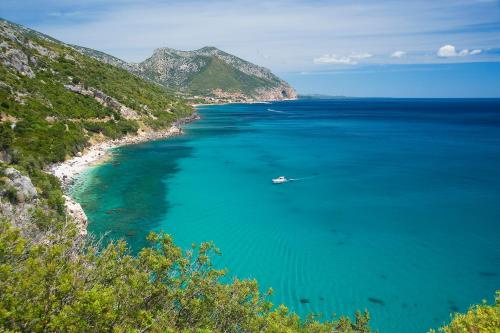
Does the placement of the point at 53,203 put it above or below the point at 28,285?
below

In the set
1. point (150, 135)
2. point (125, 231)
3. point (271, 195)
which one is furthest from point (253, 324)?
point (150, 135)

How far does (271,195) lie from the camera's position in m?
61.1

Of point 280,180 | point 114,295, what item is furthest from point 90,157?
point 114,295

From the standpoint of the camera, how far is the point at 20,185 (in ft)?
127

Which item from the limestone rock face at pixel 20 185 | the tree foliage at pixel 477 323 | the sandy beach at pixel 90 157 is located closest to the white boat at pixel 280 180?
the sandy beach at pixel 90 157

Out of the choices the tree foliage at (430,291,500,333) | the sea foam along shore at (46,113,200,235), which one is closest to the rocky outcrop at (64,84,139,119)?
the sea foam along shore at (46,113,200,235)

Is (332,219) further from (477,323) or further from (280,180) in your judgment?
(477,323)

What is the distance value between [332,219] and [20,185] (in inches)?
1468

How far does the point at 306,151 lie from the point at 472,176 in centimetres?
4209

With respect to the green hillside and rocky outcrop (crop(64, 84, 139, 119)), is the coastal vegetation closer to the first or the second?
the green hillside

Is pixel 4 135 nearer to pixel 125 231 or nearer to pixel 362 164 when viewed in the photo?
pixel 125 231

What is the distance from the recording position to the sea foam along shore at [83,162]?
4416 centimetres

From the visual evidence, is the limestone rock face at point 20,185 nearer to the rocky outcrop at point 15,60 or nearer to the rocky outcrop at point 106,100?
the rocky outcrop at point 15,60

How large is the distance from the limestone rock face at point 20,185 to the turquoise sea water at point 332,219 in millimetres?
7971
